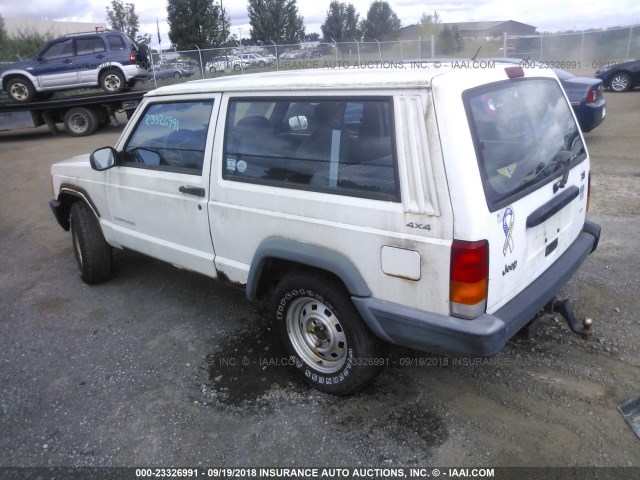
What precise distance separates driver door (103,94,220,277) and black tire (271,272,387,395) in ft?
2.33

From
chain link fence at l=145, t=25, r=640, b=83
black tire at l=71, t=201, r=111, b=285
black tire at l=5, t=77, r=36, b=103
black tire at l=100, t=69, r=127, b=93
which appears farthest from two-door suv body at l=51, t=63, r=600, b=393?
chain link fence at l=145, t=25, r=640, b=83

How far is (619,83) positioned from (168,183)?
16.1 m

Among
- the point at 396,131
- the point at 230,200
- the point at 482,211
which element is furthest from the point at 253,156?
the point at 482,211

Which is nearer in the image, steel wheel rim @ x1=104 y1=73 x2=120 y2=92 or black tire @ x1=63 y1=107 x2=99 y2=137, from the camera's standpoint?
black tire @ x1=63 y1=107 x2=99 y2=137

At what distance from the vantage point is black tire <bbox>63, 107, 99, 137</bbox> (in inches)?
555

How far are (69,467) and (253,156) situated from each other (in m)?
1.93

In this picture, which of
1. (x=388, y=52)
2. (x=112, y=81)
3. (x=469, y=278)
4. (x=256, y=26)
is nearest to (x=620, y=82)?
(x=388, y=52)

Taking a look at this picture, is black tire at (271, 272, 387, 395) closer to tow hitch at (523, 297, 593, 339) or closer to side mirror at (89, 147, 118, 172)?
tow hitch at (523, 297, 593, 339)

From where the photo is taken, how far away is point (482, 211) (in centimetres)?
222

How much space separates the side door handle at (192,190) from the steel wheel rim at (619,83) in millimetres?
16061

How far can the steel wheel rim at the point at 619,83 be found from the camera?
15.3 meters

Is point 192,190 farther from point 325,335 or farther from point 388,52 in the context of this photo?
point 388,52

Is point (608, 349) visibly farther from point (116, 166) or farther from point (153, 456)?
point (116, 166)

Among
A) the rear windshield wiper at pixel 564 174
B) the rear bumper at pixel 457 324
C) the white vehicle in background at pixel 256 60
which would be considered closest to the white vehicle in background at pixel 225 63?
the white vehicle in background at pixel 256 60
